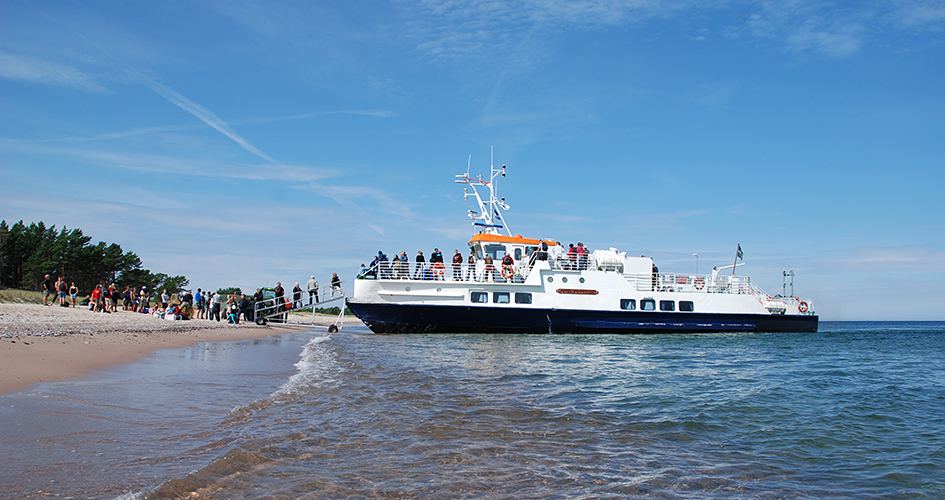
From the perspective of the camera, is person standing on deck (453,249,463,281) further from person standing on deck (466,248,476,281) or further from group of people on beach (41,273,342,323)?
group of people on beach (41,273,342,323)

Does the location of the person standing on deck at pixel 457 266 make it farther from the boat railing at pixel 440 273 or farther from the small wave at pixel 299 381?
the small wave at pixel 299 381

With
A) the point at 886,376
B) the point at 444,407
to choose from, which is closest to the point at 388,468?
the point at 444,407

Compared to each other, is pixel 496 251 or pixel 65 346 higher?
pixel 496 251

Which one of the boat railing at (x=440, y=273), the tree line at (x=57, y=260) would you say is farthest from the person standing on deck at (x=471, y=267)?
the tree line at (x=57, y=260)

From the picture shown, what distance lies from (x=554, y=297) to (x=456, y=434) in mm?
17197

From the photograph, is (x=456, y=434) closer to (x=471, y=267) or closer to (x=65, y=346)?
(x=65, y=346)

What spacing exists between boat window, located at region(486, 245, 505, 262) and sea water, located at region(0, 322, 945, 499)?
13530 millimetres

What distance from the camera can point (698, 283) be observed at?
24.8 metres

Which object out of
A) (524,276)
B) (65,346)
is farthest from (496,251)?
(65,346)

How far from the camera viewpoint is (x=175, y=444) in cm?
458

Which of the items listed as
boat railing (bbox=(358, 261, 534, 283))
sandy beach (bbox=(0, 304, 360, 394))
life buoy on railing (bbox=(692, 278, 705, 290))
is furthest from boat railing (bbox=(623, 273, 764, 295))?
sandy beach (bbox=(0, 304, 360, 394))

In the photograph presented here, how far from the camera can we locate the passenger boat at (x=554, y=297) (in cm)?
2162

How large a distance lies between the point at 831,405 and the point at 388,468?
300 inches

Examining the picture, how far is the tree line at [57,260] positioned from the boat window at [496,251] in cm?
3161
